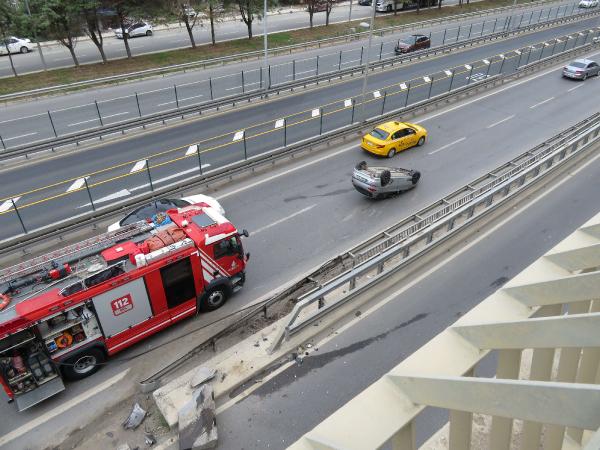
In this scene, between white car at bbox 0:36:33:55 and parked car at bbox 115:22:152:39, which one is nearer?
white car at bbox 0:36:33:55

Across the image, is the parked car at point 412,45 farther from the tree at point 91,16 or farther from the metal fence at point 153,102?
the tree at point 91,16

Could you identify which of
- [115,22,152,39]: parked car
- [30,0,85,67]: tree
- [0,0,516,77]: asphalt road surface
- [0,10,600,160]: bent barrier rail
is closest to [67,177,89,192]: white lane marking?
[0,10,600,160]: bent barrier rail

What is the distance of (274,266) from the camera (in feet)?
51.2

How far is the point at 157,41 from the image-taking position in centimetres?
4997

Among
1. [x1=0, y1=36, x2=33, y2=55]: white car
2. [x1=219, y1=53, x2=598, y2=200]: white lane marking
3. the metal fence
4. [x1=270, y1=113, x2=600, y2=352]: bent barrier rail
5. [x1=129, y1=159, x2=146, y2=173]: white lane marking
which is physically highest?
[x1=0, y1=36, x2=33, y2=55]: white car

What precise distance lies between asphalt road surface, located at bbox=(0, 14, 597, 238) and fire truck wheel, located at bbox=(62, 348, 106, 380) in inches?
341

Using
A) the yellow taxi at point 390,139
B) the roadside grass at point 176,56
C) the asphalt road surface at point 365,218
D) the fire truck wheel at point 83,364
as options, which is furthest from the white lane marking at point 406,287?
the roadside grass at point 176,56

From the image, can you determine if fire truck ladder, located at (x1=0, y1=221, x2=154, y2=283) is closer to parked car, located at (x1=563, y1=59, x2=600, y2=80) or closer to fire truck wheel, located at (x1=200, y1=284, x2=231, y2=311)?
fire truck wheel, located at (x1=200, y1=284, x2=231, y2=311)

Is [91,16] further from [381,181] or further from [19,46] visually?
[381,181]

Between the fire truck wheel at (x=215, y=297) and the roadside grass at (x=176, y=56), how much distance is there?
3039 centimetres

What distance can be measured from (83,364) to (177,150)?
47.3ft

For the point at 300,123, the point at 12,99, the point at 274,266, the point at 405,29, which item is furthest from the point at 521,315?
the point at 405,29

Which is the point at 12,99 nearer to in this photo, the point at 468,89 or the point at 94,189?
the point at 94,189

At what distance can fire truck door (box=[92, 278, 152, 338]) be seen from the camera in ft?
35.9
